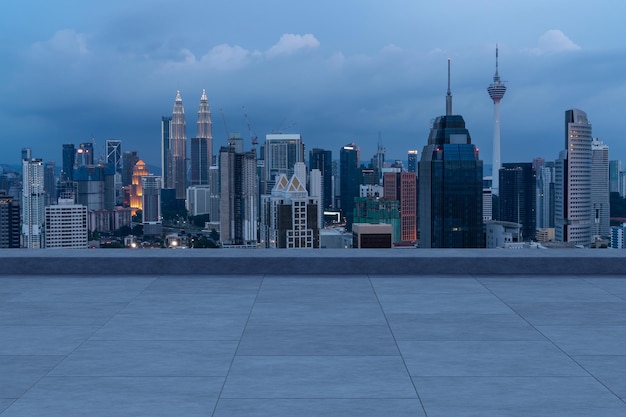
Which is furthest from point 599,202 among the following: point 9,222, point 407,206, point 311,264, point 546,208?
point 311,264

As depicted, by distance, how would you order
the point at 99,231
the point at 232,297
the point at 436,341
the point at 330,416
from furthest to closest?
the point at 99,231, the point at 232,297, the point at 436,341, the point at 330,416

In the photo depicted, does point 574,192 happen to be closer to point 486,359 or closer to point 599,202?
point 599,202

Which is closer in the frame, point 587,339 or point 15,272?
point 587,339

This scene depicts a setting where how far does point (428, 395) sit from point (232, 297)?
4810mm

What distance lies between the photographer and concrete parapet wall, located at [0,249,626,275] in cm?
1254

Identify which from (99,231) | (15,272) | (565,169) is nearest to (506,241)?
(565,169)

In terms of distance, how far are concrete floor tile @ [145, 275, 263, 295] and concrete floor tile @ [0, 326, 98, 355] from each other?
245cm

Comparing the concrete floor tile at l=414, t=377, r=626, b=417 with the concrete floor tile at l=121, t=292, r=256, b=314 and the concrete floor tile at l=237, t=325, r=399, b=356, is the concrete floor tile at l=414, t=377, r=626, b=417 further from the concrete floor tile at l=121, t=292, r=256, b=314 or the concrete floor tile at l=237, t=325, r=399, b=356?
the concrete floor tile at l=121, t=292, r=256, b=314

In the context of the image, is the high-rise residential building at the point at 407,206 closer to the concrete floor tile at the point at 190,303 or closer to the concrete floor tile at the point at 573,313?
the concrete floor tile at the point at 190,303

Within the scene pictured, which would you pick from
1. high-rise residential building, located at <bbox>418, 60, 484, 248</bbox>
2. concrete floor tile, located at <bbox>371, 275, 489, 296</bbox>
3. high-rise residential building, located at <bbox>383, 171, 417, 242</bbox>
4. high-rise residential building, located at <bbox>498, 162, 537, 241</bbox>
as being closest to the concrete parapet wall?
concrete floor tile, located at <bbox>371, 275, 489, 296</bbox>

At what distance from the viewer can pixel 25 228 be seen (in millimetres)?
109812

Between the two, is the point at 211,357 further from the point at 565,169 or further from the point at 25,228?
the point at 565,169

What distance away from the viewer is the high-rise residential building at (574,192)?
16450 centimetres

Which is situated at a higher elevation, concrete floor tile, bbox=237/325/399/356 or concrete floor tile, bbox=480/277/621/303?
concrete floor tile, bbox=480/277/621/303
